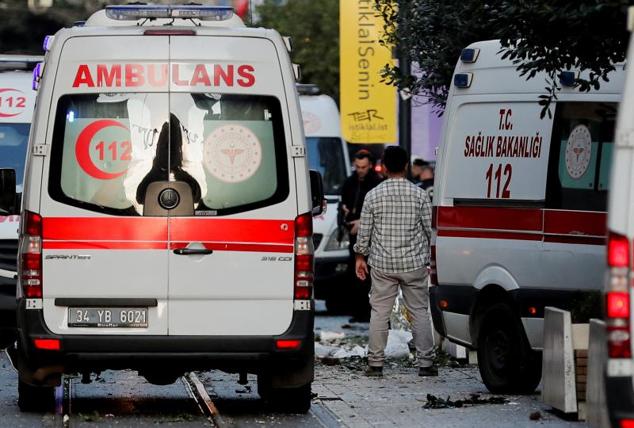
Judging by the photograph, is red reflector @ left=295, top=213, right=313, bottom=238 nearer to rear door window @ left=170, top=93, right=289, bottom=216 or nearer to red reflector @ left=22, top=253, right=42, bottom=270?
rear door window @ left=170, top=93, right=289, bottom=216

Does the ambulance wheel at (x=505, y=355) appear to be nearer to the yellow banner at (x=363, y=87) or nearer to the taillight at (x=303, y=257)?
the taillight at (x=303, y=257)

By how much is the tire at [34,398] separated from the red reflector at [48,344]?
0.82 metres

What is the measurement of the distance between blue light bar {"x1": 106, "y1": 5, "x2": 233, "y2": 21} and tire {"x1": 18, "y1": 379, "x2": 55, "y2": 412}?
243 cm

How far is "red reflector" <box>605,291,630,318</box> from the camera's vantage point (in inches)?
286

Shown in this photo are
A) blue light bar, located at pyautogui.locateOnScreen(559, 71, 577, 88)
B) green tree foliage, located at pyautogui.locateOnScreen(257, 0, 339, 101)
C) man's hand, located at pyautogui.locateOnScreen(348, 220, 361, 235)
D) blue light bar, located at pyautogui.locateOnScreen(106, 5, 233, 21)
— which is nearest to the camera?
blue light bar, located at pyautogui.locateOnScreen(106, 5, 233, 21)

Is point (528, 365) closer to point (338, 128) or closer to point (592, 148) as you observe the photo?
point (592, 148)

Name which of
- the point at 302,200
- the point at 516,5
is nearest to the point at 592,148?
the point at 516,5

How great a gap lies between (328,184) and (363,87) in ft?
4.28

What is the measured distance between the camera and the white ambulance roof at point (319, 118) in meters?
22.1

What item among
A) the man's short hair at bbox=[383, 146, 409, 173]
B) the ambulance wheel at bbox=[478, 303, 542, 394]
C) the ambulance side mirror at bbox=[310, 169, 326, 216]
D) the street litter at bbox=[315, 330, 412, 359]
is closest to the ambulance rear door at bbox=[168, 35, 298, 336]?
the ambulance side mirror at bbox=[310, 169, 326, 216]

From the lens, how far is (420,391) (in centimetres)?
1259

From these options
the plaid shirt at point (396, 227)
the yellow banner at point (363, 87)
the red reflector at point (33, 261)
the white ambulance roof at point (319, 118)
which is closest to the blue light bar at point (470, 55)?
the plaid shirt at point (396, 227)

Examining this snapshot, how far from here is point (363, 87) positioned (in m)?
21.5

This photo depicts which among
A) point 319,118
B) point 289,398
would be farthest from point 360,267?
point 319,118
